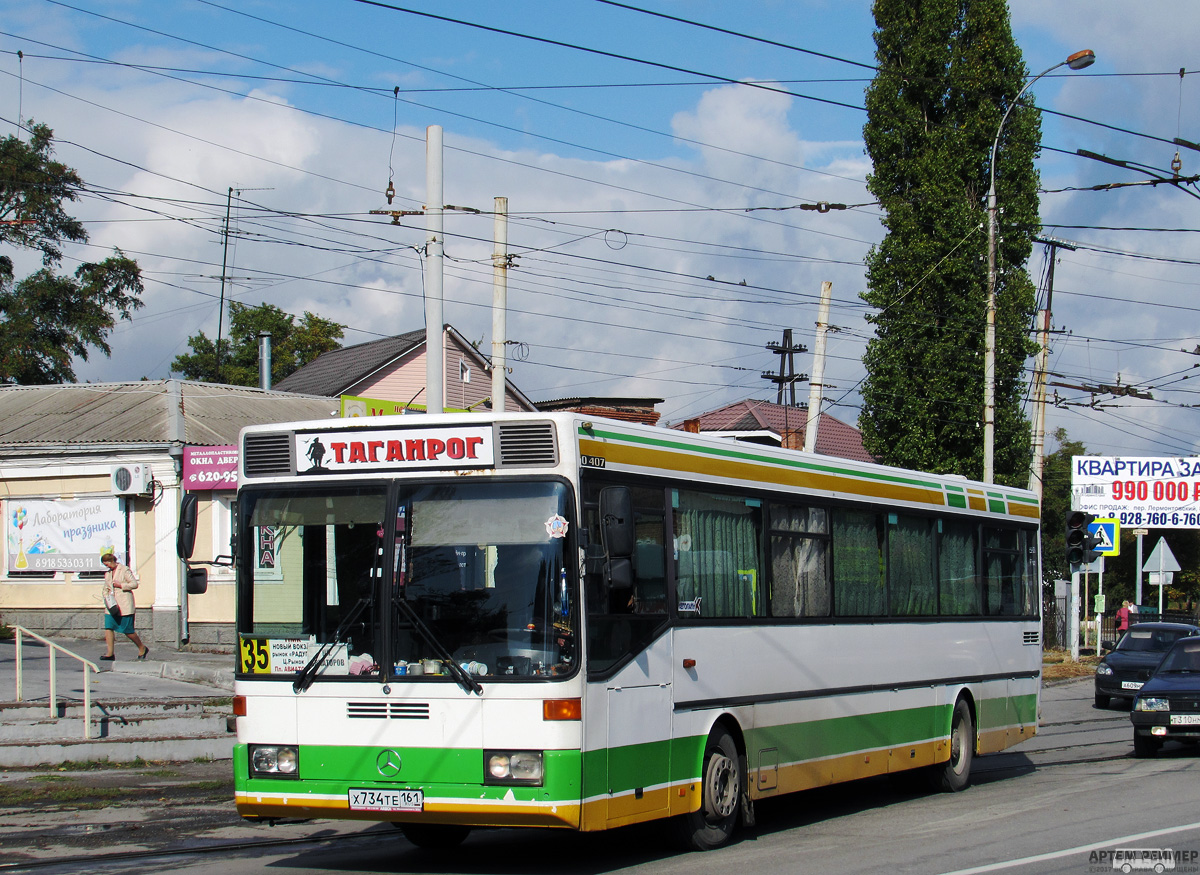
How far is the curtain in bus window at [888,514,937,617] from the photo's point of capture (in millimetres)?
12430

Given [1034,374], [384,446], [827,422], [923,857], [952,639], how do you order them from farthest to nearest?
[827,422], [1034,374], [952,639], [923,857], [384,446]

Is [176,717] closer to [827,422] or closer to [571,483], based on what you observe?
[571,483]

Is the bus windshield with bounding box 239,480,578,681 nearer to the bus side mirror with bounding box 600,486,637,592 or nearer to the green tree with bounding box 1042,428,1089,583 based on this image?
the bus side mirror with bounding box 600,486,637,592

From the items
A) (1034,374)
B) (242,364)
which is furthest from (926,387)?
(242,364)

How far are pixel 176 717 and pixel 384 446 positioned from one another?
325 inches

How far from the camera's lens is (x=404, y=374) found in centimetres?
4750

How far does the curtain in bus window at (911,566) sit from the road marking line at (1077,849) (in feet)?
10.3

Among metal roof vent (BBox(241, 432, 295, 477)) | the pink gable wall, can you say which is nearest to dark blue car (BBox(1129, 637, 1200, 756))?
metal roof vent (BBox(241, 432, 295, 477))

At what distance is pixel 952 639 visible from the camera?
13.5 m

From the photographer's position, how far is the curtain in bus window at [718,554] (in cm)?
944

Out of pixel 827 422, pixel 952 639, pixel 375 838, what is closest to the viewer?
pixel 375 838

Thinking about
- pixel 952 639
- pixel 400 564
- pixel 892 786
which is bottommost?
pixel 892 786

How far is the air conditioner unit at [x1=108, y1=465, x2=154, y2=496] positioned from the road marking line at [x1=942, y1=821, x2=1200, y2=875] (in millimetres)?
19406

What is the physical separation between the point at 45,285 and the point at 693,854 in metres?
47.8
